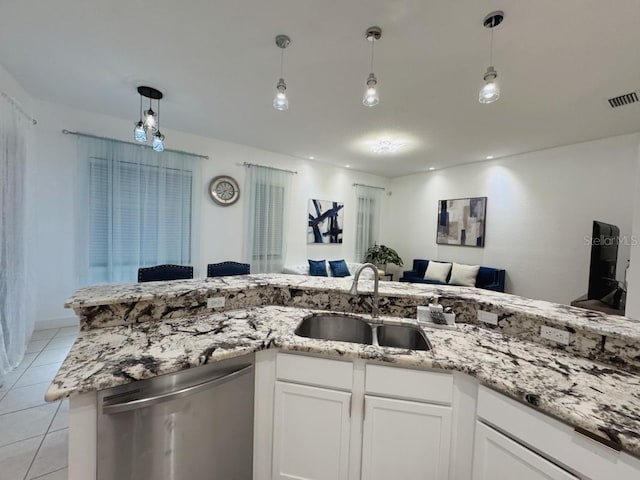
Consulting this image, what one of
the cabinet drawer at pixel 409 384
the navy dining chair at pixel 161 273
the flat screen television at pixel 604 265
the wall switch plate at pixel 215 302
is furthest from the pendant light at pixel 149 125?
the flat screen television at pixel 604 265

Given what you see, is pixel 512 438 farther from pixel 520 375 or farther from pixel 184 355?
pixel 184 355

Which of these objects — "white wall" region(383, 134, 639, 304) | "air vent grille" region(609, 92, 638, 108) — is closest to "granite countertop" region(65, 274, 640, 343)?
"air vent grille" region(609, 92, 638, 108)

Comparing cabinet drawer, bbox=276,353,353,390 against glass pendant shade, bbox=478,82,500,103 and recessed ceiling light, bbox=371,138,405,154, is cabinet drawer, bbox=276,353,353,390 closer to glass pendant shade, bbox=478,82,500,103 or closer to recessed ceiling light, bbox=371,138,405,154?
glass pendant shade, bbox=478,82,500,103

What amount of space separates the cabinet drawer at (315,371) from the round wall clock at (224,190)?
338 cm

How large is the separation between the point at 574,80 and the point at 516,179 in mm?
2314

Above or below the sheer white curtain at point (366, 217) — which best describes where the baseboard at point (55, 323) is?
below

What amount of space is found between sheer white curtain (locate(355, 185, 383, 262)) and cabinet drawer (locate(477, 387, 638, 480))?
4786mm

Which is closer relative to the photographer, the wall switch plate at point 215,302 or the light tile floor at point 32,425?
the light tile floor at point 32,425

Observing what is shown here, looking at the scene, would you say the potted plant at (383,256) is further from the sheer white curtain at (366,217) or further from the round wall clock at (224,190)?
the round wall clock at (224,190)

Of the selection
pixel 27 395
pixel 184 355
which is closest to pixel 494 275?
pixel 184 355

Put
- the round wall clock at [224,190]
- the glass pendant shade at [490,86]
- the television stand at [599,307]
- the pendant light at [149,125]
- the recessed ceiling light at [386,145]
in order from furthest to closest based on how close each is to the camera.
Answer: the round wall clock at [224,190] → the recessed ceiling light at [386,145] → the television stand at [599,307] → the pendant light at [149,125] → the glass pendant shade at [490,86]

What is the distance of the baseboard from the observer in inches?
121

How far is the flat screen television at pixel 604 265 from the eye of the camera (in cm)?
266

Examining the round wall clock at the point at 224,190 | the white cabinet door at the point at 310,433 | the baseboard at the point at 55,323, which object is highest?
the round wall clock at the point at 224,190
